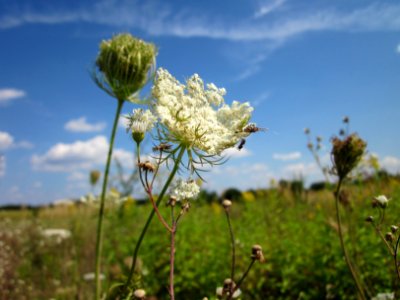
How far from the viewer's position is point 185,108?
1566 millimetres

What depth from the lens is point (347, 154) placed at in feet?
8.23

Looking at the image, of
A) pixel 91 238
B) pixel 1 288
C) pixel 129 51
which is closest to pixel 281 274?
pixel 129 51

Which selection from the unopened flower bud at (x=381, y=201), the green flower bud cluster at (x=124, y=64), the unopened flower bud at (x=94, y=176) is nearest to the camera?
the unopened flower bud at (x=381, y=201)

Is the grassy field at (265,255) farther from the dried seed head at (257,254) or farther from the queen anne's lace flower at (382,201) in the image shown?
the dried seed head at (257,254)

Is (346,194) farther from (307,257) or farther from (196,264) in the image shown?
(196,264)

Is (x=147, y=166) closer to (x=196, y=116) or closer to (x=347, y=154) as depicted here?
(x=196, y=116)

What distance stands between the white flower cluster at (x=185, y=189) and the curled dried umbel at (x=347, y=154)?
4.67 feet

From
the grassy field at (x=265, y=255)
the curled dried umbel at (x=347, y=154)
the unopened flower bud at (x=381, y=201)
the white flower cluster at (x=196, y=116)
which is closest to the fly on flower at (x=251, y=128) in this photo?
the white flower cluster at (x=196, y=116)

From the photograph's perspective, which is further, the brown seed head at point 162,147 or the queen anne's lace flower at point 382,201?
the queen anne's lace flower at point 382,201

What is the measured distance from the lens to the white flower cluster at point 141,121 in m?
1.48

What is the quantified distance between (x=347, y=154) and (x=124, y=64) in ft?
5.25

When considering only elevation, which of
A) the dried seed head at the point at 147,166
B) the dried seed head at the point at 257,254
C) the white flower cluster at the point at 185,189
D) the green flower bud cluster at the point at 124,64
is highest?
the green flower bud cluster at the point at 124,64

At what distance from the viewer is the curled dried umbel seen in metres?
2.50

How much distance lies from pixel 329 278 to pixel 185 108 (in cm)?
287
